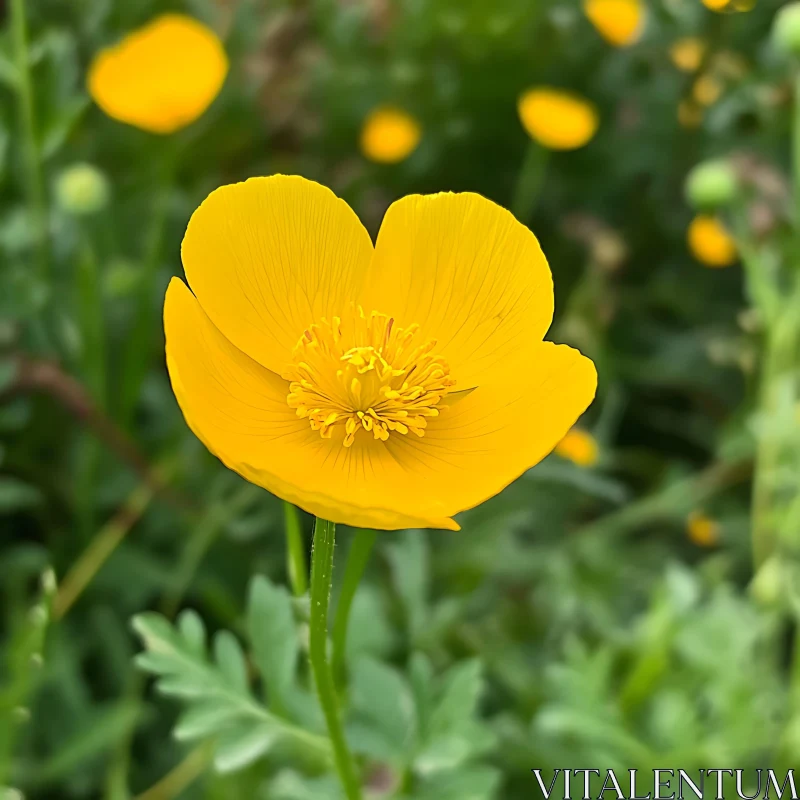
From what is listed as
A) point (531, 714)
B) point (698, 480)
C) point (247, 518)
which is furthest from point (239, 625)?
point (698, 480)

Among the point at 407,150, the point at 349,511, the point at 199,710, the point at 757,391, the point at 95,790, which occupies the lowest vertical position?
the point at 95,790

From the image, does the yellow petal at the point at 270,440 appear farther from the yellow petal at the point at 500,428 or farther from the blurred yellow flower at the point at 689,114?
the blurred yellow flower at the point at 689,114

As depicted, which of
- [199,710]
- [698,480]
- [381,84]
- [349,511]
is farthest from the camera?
[381,84]

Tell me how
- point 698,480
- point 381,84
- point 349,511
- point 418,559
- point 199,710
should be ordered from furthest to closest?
point 381,84
point 698,480
point 418,559
point 199,710
point 349,511

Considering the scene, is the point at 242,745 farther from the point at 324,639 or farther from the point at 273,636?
the point at 324,639

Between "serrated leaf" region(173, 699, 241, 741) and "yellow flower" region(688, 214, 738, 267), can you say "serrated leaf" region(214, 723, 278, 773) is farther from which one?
"yellow flower" region(688, 214, 738, 267)

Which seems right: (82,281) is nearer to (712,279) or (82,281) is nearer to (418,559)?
(418,559)

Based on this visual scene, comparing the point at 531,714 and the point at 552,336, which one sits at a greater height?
the point at 552,336

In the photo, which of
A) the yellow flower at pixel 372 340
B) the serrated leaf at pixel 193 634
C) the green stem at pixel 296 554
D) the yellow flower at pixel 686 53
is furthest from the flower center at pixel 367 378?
the yellow flower at pixel 686 53
